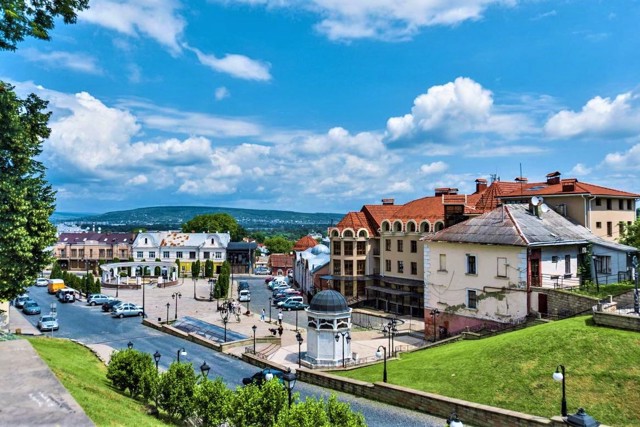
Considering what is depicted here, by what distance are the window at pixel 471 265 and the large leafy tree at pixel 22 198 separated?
2779cm

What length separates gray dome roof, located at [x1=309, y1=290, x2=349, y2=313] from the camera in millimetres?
33438

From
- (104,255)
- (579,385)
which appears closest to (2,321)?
(579,385)

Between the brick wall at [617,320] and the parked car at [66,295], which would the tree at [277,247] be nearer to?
the parked car at [66,295]

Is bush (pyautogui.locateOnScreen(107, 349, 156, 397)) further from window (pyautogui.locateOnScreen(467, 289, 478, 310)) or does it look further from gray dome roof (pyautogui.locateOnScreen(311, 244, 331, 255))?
gray dome roof (pyautogui.locateOnScreen(311, 244, 331, 255))

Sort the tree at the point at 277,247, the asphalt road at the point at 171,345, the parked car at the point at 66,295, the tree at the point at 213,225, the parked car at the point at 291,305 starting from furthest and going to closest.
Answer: the tree at the point at 277,247
the tree at the point at 213,225
the parked car at the point at 66,295
the parked car at the point at 291,305
the asphalt road at the point at 171,345

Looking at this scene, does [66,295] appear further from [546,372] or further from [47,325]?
[546,372]

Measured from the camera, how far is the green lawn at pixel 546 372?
1862 cm

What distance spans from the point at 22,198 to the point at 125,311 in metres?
37.3

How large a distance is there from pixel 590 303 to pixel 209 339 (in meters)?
28.5

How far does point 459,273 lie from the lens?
1471 inches

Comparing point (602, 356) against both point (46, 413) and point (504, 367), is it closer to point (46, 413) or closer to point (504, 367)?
point (504, 367)

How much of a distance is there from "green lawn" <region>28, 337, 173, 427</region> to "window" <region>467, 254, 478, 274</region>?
25.1m

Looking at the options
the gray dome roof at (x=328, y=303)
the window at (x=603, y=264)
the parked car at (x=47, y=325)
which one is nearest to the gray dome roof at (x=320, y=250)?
the gray dome roof at (x=328, y=303)

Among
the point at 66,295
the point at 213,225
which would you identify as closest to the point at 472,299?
the point at 66,295
